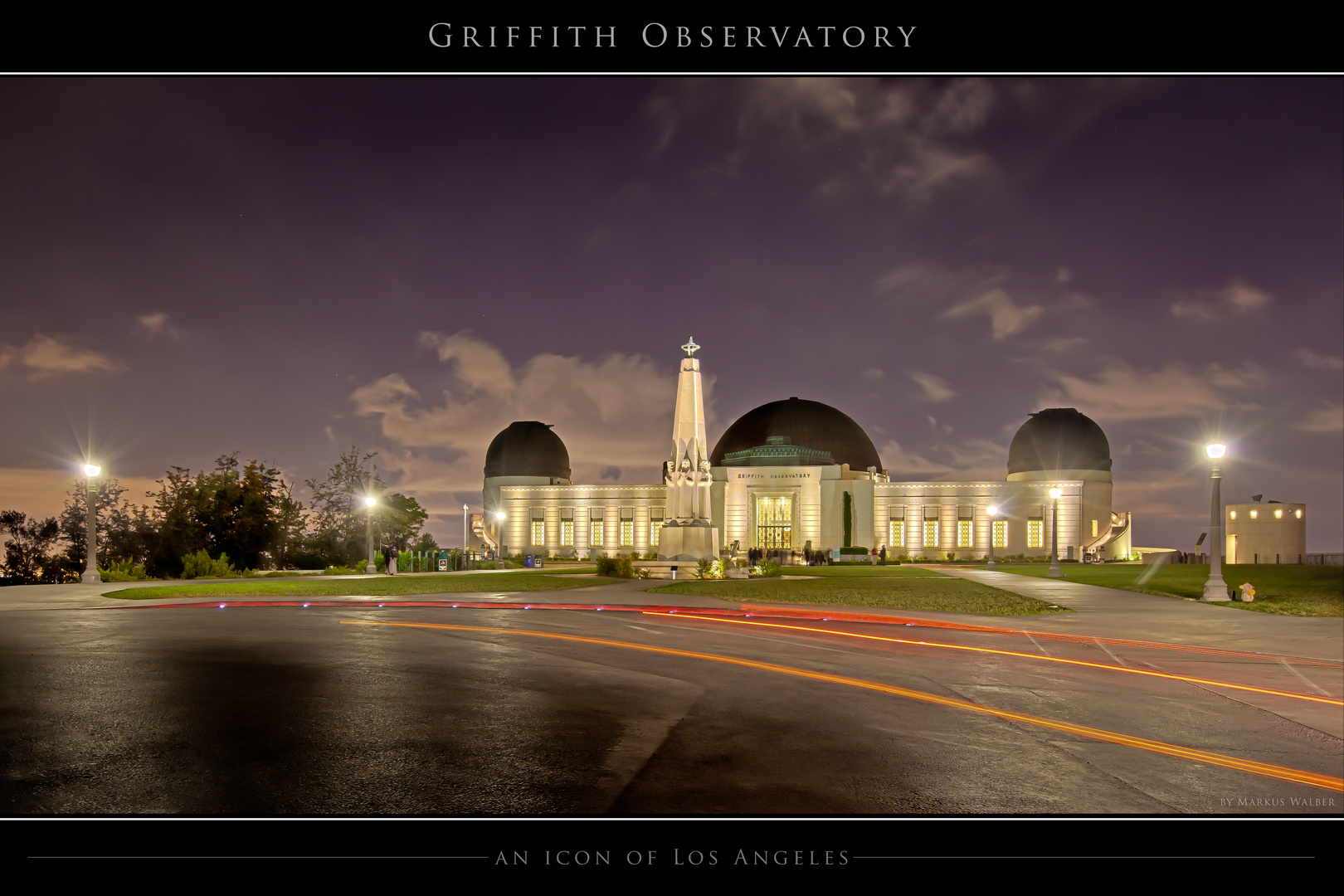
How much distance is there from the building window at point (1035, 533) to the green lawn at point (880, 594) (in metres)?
41.2

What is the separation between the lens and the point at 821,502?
68.4m

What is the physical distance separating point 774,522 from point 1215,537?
4843 centimetres

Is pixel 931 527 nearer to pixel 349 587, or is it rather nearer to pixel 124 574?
pixel 349 587

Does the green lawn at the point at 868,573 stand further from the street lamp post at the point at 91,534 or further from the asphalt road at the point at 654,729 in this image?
the street lamp post at the point at 91,534

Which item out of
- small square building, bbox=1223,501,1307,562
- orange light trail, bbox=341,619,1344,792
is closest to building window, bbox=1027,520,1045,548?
small square building, bbox=1223,501,1307,562

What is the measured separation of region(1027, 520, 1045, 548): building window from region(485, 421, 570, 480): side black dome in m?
45.8

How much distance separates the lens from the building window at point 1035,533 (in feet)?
216

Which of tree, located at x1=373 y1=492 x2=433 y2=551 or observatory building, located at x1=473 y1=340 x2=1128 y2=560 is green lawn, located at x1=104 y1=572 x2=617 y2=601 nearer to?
tree, located at x1=373 y1=492 x2=433 y2=551

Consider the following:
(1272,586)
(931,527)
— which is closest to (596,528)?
(931,527)

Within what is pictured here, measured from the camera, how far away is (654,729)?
6535mm

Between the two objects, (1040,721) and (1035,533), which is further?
(1035,533)

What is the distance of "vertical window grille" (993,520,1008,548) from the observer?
66.5m

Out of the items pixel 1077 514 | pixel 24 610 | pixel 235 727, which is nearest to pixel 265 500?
pixel 24 610
